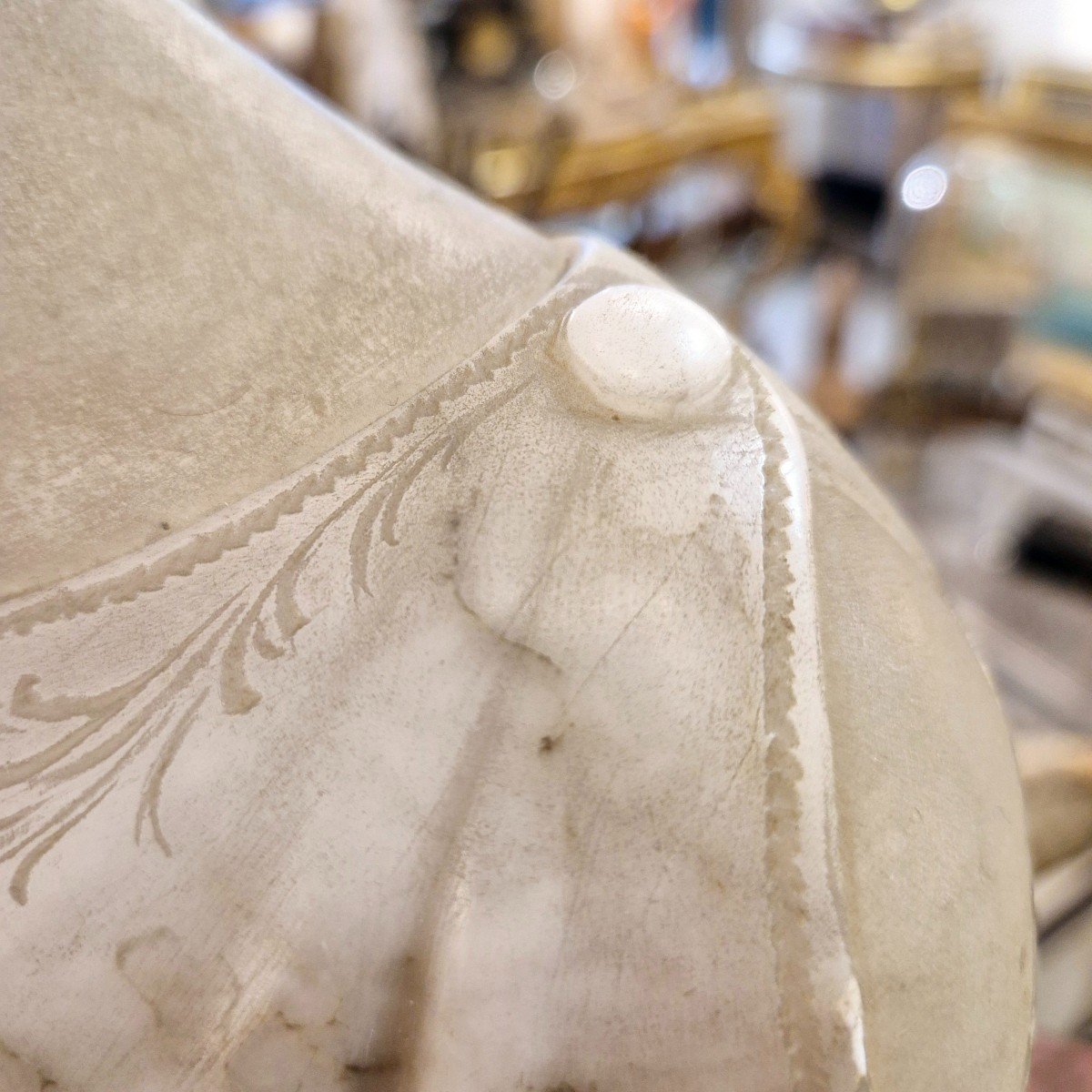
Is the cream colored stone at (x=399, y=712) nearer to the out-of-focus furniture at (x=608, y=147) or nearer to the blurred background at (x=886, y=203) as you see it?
the blurred background at (x=886, y=203)

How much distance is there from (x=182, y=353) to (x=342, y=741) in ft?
0.55

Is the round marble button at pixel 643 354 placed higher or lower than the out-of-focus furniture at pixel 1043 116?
higher

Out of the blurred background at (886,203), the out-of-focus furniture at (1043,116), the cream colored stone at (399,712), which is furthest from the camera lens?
the out-of-focus furniture at (1043,116)

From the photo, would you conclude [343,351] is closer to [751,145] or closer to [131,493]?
→ [131,493]

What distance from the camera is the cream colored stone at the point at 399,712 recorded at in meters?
0.38

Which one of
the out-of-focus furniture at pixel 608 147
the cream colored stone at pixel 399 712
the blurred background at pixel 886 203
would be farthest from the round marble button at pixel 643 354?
the out-of-focus furniture at pixel 608 147

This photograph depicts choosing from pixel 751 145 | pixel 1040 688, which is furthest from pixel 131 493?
pixel 751 145

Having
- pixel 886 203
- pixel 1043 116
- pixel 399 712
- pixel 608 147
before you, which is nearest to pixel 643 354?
pixel 399 712

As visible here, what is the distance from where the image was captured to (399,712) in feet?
1.32

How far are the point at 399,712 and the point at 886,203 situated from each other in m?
3.39

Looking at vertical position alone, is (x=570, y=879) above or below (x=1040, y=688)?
above

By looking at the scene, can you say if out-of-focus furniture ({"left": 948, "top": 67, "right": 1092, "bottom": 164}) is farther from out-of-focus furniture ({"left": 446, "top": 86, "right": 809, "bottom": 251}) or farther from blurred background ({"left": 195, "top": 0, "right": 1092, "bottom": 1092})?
out-of-focus furniture ({"left": 446, "top": 86, "right": 809, "bottom": 251})

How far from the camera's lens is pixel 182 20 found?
0.46 m

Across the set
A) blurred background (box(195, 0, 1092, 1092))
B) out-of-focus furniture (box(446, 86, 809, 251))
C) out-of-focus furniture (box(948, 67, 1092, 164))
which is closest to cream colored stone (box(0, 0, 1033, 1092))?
blurred background (box(195, 0, 1092, 1092))
